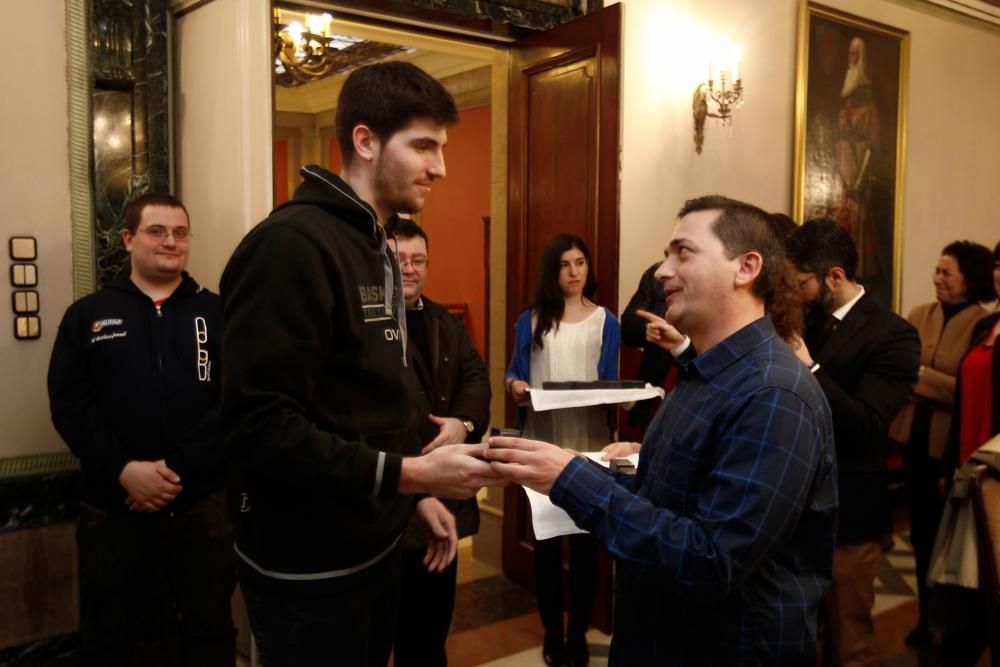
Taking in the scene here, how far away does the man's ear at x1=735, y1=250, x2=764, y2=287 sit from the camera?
68.7 inches

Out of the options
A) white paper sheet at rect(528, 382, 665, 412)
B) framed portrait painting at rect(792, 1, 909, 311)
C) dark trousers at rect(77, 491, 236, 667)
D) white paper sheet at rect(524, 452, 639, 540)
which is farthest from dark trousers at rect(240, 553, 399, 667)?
framed portrait painting at rect(792, 1, 909, 311)

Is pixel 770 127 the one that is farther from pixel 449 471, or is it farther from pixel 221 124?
pixel 449 471

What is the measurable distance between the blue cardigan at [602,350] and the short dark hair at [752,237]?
2008 mm

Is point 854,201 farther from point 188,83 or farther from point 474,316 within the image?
point 188,83

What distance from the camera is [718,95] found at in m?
4.59

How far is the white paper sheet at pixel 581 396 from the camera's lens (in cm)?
331

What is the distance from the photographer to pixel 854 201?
18.7 ft

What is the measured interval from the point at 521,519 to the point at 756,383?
3.11 metres

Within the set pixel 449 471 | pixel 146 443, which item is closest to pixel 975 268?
pixel 449 471

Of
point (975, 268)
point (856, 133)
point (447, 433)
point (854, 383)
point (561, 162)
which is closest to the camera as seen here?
point (447, 433)

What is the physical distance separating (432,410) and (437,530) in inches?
36.0

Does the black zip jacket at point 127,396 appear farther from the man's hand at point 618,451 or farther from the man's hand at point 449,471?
the man's hand at point 449,471

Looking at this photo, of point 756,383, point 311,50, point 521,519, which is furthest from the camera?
point 311,50

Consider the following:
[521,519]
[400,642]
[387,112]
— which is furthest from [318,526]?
[521,519]
